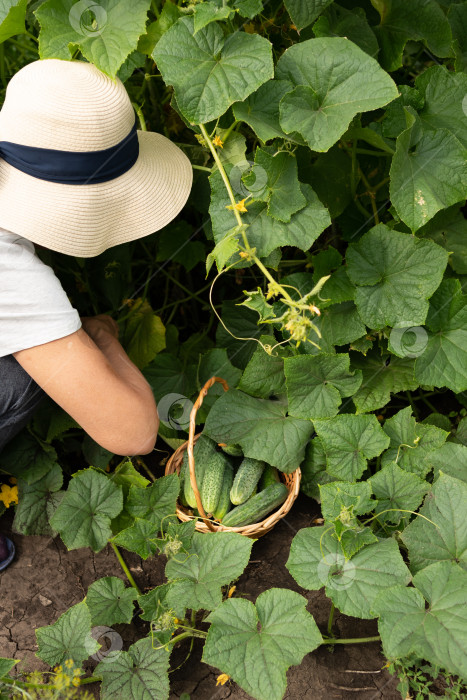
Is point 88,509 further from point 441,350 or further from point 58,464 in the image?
point 441,350

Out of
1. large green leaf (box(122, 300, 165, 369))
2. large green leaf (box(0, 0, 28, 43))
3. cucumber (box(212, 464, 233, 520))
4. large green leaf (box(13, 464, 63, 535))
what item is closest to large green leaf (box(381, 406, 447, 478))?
cucumber (box(212, 464, 233, 520))

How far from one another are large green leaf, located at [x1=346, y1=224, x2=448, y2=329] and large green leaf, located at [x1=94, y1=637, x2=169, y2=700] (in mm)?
989

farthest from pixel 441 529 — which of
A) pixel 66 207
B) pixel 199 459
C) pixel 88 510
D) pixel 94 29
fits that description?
pixel 94 29

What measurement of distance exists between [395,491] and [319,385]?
36cm

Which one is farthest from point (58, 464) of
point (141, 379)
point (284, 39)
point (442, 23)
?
point (442, 23)

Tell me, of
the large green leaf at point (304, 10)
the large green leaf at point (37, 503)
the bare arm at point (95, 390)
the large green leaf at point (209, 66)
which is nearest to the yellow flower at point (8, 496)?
the large green leaf at point (37, 503)

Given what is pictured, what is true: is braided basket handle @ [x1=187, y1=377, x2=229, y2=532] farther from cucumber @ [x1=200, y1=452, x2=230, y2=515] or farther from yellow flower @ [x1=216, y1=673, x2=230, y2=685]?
yellow flower @ [x1=216, y1=673, x2=230, y2=685]

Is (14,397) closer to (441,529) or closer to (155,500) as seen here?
(155,500)

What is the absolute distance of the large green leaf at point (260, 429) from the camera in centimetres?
184

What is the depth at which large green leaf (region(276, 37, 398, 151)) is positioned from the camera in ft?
4.53

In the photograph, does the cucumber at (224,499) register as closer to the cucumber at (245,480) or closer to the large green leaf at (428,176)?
the cucumber at (245,480)

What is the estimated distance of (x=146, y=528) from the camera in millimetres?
1705

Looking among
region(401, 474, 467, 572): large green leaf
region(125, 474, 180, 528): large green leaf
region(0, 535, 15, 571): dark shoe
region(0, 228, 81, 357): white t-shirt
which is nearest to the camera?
region(0, 228, 81, 357): white t-shirt

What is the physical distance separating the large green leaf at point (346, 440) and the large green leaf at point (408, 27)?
933 millimetres
